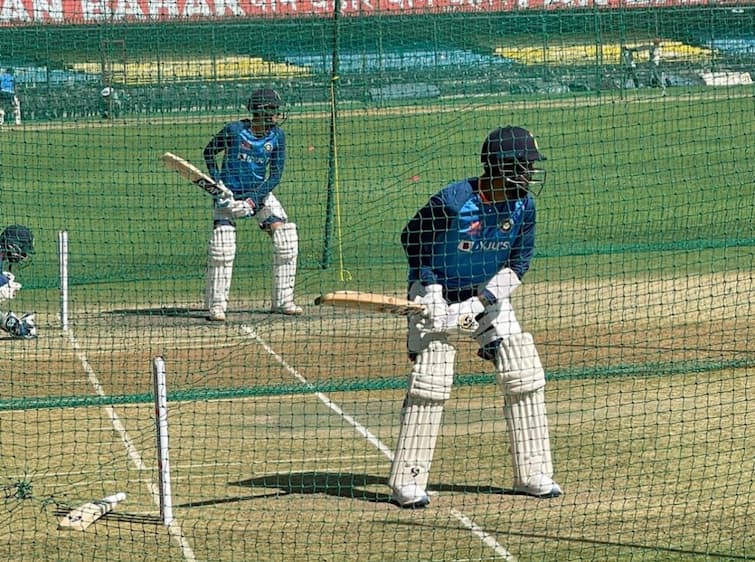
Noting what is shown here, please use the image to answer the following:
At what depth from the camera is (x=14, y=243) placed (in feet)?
43.0

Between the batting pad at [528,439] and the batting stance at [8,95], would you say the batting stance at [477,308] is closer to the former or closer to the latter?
the batting pad at [528,439]

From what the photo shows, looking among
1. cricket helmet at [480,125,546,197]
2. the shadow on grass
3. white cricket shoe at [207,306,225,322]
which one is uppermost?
cricket helmet at [480,125,546,197]

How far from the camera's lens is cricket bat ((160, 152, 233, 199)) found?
1295 cm

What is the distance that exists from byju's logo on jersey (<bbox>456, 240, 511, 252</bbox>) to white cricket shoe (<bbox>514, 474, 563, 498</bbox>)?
A: 1.31 metres

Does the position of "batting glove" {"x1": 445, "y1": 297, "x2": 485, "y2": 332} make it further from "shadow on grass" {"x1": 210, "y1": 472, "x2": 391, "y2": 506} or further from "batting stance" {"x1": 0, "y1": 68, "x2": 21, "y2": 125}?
"batting stance" {"x1": 0, "y1": 68, "x2": 21, "y2": 125}

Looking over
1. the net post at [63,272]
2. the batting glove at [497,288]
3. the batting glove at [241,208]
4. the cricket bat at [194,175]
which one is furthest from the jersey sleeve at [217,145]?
the batting glove at [497,288]

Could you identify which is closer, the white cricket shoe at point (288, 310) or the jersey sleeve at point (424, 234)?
the jersey sleeve at point (424, 234)

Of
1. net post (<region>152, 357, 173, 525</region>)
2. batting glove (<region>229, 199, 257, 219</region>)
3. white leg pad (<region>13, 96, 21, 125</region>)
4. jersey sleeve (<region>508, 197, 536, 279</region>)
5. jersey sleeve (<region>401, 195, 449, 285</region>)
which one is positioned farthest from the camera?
white leg pad (<region>13, 96, 21, 125</region>)

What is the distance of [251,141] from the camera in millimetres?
14352

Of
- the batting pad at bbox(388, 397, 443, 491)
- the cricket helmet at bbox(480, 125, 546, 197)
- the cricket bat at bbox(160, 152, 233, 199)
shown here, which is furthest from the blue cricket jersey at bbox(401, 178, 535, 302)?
the cricket bat at bbox(160, 152, 233, 199)

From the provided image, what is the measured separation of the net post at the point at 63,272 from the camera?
13.2 m

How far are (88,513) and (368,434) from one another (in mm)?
2495

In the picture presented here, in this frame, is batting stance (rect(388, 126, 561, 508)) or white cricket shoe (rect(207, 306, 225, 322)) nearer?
batting stance (rect(388, 126, 561, 508))

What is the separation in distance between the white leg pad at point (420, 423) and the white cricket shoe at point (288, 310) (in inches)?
251
